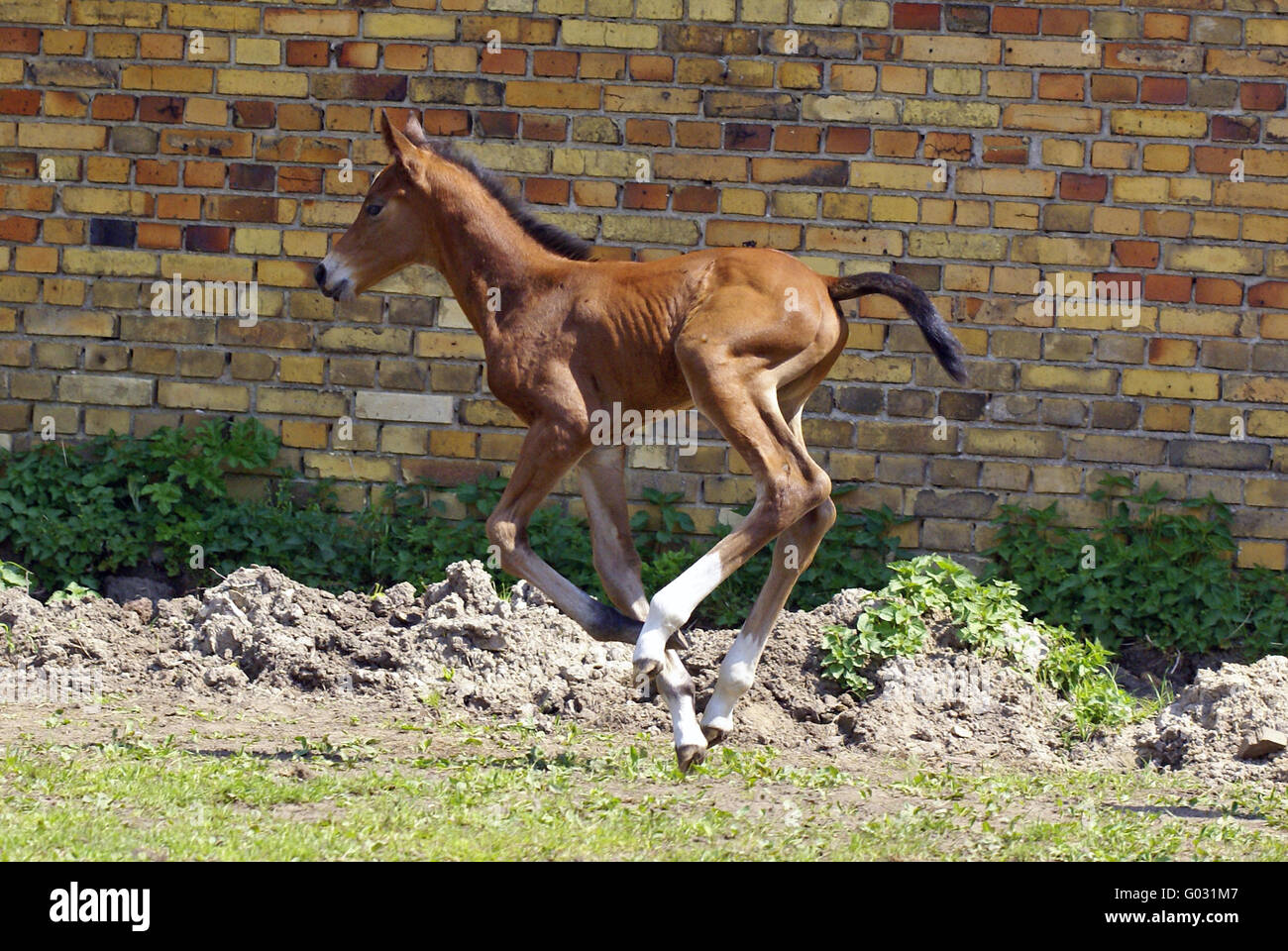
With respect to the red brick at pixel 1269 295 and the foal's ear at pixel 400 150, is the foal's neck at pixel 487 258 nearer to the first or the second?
the foal's ear at pixel 400 150

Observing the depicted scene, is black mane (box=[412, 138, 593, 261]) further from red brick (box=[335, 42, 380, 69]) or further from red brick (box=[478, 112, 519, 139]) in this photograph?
red brick (box=[335, 42, 380, 69])

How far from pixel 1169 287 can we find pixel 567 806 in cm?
452

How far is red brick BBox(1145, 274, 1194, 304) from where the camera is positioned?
6855 mm

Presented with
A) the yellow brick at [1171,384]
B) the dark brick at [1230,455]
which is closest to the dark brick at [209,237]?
the yellow brick at [1171,384]

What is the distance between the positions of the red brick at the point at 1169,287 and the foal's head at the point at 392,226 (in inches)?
148

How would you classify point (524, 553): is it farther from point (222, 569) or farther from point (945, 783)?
point (222, 569)

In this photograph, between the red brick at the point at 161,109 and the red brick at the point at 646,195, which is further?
the red brick at the point at 161,109

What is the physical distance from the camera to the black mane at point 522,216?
5242 mm

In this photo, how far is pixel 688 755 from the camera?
4.51m

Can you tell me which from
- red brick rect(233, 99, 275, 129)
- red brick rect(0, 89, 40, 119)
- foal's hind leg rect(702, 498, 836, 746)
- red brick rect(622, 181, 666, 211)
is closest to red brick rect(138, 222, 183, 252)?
red brick rect(233, 99, 275, 129)

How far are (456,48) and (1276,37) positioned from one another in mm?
4235

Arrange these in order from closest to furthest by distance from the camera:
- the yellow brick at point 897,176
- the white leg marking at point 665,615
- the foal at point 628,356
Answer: the white leg marking at point 665,615, the foal at point 628,356, the yellow brick at point 897,176

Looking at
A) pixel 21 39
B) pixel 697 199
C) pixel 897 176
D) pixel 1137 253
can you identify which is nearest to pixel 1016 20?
pixel 897 176

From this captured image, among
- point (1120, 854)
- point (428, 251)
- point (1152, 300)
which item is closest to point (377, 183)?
point (428, 251)
